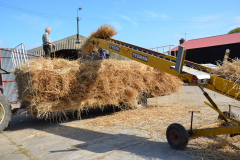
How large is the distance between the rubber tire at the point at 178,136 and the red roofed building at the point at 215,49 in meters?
20.7

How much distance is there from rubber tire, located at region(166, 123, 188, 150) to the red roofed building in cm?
2066

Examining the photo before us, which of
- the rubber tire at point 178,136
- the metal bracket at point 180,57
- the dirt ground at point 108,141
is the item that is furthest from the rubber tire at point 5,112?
the metal bracket at point 180,57

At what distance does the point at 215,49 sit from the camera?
2267cm

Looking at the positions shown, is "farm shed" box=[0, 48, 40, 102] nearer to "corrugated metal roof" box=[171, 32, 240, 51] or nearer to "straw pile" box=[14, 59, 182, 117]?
"straw pile" box=[14, 59, 182, 117]

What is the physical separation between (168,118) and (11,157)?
4.53m

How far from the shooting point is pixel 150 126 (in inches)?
213

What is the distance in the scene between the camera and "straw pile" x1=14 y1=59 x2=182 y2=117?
530 cm

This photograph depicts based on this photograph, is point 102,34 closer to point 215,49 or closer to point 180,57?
point 180,57

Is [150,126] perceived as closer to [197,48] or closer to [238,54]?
[238,54]

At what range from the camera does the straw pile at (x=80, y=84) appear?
5.30 m

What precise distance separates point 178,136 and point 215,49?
22118mm

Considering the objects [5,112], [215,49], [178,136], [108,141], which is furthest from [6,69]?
[215,49]

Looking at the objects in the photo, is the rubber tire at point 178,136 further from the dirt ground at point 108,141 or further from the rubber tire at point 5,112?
the rubber tire at point 5,112

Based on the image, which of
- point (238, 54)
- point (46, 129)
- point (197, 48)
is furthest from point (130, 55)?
point (197, 48)
